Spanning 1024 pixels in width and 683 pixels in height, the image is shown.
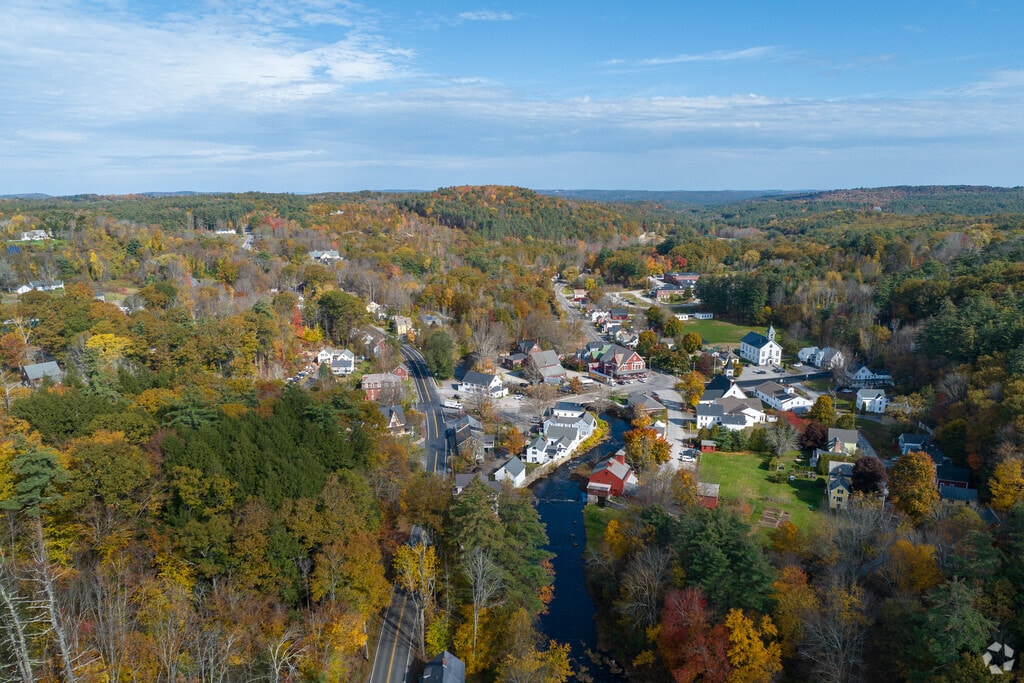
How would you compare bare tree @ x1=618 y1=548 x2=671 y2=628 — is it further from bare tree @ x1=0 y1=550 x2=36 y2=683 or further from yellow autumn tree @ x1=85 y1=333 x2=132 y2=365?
yellow autumn tree @ x1=85 y1=333 x2=132 y2=365

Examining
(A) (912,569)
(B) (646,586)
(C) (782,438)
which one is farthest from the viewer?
(C) (782,438)

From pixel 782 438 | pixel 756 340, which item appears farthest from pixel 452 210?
pixel 782 438

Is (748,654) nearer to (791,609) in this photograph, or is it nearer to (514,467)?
(791,609)

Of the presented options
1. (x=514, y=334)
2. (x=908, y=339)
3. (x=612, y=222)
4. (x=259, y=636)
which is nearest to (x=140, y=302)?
(x=514, y=334)

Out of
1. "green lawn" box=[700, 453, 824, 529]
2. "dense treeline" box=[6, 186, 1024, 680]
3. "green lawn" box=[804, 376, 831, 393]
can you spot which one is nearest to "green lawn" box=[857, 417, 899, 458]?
"dense treeline" box=[6, 186, 1024, 680]
